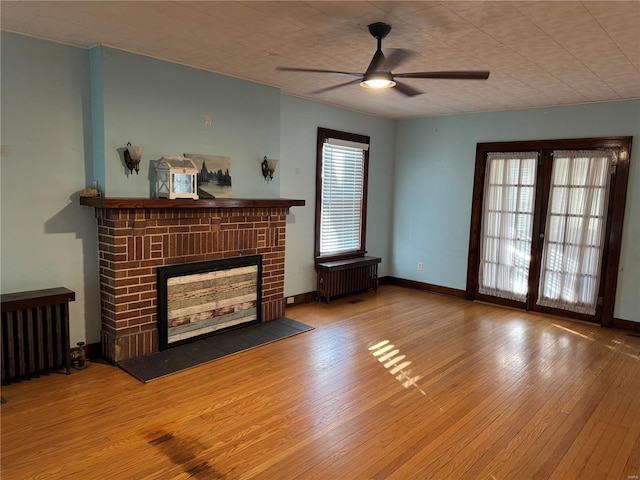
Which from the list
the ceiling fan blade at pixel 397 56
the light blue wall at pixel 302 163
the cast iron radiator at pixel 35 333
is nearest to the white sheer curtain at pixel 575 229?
the light blue wall at pixel 302 163

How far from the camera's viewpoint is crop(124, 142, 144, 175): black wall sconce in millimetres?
3589

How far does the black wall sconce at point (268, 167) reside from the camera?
4.75 metres

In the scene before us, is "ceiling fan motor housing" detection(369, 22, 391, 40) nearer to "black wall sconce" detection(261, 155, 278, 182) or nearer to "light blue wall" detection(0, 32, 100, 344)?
"black wall sconce" detection(261, 155, 278, 182)

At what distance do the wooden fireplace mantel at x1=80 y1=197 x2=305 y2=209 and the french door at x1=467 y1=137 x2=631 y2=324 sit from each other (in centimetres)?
300

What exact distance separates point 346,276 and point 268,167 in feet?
6.63

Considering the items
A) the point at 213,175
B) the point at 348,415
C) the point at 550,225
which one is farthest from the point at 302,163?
the point at 348,415

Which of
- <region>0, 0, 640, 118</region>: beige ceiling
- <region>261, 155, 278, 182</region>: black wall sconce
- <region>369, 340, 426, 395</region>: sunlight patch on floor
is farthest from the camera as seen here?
<region>261, 155, 278, 182</region>: black wall sconce

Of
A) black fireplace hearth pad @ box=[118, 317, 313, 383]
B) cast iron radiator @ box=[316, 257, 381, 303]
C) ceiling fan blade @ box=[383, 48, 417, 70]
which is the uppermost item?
ceiling fan blade @ box=[383, 48, 417, 70]

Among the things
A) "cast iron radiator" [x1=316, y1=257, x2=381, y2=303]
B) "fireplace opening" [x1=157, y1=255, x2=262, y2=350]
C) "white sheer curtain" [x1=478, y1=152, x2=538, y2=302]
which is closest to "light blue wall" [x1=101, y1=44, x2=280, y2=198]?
"fireplace opening" [x1=157, y1=255, x2=262, y2=350]

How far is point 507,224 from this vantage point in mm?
5785

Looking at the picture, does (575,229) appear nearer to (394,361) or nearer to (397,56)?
(394,361)

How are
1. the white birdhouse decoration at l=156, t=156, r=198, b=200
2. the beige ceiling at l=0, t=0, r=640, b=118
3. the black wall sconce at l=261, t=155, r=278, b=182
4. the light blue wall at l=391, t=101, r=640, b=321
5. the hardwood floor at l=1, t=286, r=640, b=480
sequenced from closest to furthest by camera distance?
the hardwood floor at l=1, t=286, r=640, b=480, the beige ceiling at l=0, t=0, r=640, b=118, the white birdhouse decoration at l=156, t=156, r=198, b=200, the black wall sconce at l=261, t=155, r=278, b=182, the light blue wall at l=391, t=101, r=640, b=321

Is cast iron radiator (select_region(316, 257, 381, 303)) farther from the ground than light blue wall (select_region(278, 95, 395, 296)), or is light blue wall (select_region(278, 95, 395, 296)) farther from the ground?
light blue wall (select_region(278, 95, 395, 296))

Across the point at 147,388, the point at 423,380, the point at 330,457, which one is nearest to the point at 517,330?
the point at 423,380
